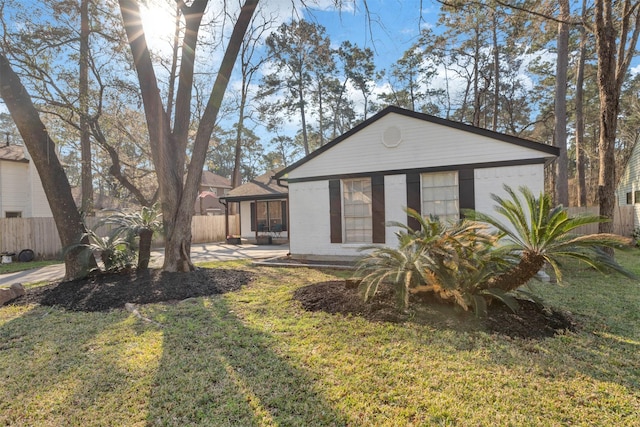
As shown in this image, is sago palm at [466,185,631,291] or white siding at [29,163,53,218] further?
white siding at [29,163,53,218]

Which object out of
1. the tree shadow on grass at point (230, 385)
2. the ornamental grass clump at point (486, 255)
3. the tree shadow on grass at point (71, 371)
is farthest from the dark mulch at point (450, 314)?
the tree shadow on grass at point (71, 371)

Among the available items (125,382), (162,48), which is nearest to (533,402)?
(125,382)

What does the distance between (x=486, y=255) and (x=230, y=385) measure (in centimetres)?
306

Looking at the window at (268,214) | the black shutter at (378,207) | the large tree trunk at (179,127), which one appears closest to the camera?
the large tree trunk at (179,127)

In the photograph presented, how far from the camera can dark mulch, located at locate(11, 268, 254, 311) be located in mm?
5141

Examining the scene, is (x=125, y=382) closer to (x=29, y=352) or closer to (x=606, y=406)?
(x=29, y=352)

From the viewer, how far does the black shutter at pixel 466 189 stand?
292 inches

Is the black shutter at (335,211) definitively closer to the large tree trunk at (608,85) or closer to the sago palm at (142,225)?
the sago palm at (142,225)

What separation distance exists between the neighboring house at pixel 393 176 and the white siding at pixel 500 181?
0.02m

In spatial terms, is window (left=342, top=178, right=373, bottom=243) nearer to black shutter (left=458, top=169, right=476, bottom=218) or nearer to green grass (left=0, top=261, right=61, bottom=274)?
black shutter (left=458, top=169, right=476, bottom=218)

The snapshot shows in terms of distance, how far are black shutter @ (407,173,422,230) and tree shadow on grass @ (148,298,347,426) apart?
5.49m

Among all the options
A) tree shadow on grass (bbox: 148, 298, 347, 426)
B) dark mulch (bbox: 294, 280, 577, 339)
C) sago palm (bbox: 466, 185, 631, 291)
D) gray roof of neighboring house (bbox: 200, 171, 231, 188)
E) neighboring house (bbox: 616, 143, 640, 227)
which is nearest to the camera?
tree shadow on grass (bbox: 148, 298, 347, 426)

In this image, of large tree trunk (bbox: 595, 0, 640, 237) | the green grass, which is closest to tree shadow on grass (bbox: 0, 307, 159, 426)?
the green grass

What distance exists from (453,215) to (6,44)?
11.6 metres
